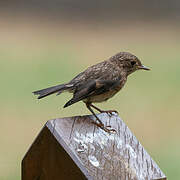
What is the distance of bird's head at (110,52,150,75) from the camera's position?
4.18 m

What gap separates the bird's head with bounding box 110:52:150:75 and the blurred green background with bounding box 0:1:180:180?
8.15 feet

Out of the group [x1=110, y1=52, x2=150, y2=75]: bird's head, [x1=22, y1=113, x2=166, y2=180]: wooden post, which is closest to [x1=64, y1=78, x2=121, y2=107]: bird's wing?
[x1=110, y1=52, x2=150, y2=75]: bird's head

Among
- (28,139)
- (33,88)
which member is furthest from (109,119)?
(33,88)

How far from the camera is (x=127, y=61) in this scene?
424 centimetres

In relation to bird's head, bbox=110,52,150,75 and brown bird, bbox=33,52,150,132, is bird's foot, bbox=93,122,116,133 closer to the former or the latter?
brown bird, bbox=33,52,150,132

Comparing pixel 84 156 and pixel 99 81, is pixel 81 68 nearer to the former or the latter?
pixel 99 81

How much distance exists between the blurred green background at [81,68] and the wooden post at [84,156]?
13.4 feet

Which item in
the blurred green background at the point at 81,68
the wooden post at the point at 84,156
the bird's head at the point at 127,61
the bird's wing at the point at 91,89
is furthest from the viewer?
the blurred green background at the point at 81,68

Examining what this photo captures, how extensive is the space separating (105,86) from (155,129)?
434 centimetres

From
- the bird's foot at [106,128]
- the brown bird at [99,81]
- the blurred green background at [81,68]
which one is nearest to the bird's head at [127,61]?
the brown bird at [99,81]

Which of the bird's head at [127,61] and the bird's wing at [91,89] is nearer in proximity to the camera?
the bird's wing at [91,89]

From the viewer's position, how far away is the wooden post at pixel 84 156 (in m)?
2.25

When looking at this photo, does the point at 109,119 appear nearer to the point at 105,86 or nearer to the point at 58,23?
the point at 105,86

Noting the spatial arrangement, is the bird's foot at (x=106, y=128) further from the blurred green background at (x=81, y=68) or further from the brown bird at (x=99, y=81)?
the blurred green background at (x=81, y=68)
